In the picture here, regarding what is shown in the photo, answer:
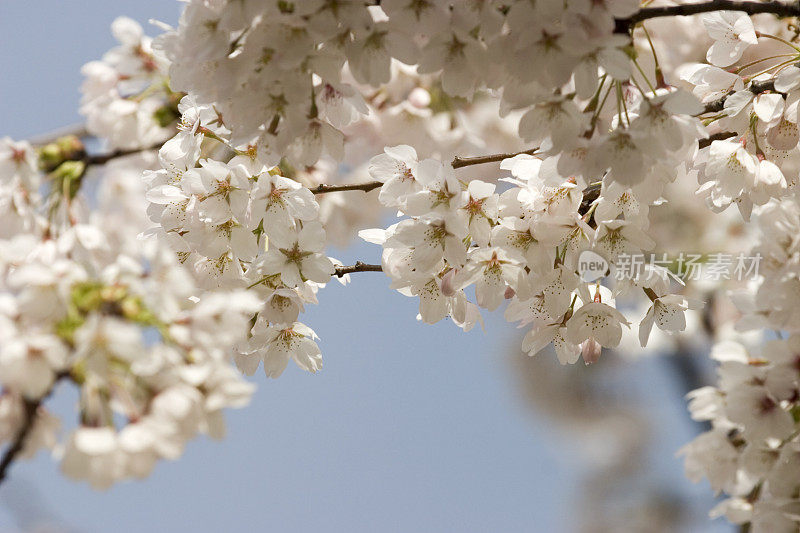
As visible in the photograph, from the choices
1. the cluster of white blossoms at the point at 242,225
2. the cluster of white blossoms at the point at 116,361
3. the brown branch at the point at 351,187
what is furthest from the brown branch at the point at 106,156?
the cluster of white blossoms at the point at 116,361

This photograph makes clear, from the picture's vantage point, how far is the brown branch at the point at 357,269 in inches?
60.2

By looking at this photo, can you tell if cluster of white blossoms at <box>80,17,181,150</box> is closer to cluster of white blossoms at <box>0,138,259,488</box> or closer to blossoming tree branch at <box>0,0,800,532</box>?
blossoming tree branch at <box>0,0,800,532</box>

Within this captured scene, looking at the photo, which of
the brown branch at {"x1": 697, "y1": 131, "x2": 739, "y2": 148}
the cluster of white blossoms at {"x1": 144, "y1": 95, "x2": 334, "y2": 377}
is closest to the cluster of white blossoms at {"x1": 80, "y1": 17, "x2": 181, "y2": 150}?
the cluster of white blossoms at {"x1": 144, "y1": 95, "x2": 334, "y2": 377}

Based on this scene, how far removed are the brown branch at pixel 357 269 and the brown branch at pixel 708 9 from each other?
0.63m

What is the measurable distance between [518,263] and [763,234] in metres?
0.57

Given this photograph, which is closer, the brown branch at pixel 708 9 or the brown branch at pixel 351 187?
the brown branch at pixel 708 9

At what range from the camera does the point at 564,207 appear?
4.65ft

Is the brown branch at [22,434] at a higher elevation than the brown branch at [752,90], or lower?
higher

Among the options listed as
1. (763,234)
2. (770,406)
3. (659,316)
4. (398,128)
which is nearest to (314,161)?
(659,316)

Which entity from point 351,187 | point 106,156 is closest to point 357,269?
point 351,187

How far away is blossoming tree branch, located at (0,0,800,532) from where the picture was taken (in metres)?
0.95

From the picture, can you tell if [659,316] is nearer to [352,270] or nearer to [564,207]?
[564,207]

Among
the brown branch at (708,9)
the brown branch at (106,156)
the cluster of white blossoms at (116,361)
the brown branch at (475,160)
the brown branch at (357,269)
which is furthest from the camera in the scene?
the brown branch at (106,156)

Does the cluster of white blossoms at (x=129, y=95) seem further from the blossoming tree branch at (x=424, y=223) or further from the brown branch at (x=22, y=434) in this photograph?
the brown branch at (x=22, y=434)
